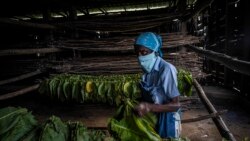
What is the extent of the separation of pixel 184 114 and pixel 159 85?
10.8 ft

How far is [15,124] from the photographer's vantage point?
1.76 metres

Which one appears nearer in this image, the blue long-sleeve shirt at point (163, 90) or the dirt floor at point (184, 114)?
the blue long-sleeve shirt at point (163, 90)

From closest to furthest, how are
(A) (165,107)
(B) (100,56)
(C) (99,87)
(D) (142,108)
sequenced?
1. (D) (142,108)
2. (A) (165,107)
3. (C) (99,87)
4. (B) (100,56)

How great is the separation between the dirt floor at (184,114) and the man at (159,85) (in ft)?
6.40

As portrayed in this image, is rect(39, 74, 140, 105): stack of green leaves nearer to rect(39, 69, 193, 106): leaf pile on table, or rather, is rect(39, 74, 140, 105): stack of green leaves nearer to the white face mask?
rect(39, 69, 193, 106): leaf pile on table

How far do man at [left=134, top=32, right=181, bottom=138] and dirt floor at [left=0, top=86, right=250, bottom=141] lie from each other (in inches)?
76.9

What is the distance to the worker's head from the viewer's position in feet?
7.86

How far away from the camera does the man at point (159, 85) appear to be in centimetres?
224

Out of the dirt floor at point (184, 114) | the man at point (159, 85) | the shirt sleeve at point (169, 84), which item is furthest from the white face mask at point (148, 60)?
the dirt floor at point (184, 114)

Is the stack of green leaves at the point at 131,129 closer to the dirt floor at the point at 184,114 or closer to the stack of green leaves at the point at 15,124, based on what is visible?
the stack of green leaves at the point at 15,124

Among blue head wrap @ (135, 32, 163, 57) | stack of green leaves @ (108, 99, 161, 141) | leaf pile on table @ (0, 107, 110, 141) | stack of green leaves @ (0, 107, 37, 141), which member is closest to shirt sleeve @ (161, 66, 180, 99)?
blue head wrap @ (135, 32, 163, 57)

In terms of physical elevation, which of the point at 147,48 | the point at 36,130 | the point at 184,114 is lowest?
the point at 184,114

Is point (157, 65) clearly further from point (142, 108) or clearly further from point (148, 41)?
point (142, 108)

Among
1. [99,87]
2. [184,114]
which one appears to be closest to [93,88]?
[99,87]
